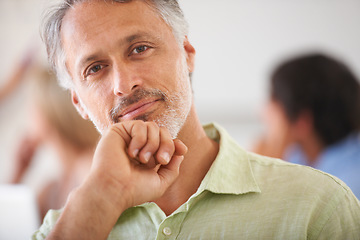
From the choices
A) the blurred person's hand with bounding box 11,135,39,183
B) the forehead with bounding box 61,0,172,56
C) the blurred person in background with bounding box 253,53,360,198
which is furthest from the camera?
the blurred person's hand with bounding box 11,135,39,183

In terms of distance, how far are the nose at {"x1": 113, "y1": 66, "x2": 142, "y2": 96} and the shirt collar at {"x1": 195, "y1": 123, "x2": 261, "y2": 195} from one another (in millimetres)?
298

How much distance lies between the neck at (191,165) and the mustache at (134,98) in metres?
0.14

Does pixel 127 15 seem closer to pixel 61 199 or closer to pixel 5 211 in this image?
pixel 5 211

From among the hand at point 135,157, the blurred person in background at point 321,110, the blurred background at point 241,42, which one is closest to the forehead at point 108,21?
the hand at point 135,157

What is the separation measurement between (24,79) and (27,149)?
1.82ft

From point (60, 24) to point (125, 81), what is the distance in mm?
320

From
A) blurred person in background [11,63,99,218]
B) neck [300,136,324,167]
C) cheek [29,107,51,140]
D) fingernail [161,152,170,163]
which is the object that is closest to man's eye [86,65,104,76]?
fingernail [161,152,170,163]

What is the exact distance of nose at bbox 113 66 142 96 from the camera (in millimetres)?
1092

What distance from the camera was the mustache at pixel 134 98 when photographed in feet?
3.61

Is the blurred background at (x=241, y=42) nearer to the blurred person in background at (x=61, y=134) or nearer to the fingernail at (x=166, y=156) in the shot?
the blurred person in background at (x=61, y=134)

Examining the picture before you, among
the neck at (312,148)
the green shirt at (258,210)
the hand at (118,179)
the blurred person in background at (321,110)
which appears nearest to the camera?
the hand at (118,179)

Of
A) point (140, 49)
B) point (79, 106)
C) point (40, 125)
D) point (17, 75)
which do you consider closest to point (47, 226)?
point (79, 106)

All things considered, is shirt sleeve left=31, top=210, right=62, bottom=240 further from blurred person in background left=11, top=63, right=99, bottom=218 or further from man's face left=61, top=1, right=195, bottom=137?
blurred person in background left=11, top=63, right=99, bottom=218

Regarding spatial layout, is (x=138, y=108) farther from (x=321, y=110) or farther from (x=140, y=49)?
(x=321, y=110)
